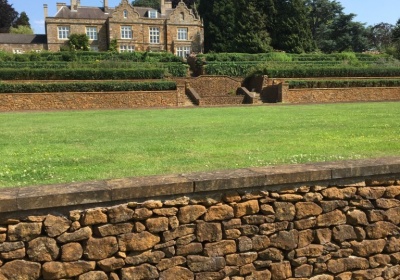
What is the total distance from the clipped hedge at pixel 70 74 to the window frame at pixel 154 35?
33.1 metres

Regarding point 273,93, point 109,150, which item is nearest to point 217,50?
point 273,93

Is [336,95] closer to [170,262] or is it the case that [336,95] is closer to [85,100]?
[85,100]

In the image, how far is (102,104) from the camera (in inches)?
946

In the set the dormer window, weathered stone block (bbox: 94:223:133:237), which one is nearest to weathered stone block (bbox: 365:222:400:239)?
weathered stone block (bbox: 94:223:133:237)

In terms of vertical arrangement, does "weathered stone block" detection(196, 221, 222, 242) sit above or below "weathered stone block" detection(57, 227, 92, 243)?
below

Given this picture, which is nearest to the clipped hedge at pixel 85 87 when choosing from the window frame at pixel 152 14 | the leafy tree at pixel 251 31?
the leafy tree at pixel 251 31

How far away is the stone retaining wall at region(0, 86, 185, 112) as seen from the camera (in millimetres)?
22969

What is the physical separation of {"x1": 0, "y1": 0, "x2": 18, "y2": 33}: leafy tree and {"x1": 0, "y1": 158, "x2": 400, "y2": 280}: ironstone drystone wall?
76546mm

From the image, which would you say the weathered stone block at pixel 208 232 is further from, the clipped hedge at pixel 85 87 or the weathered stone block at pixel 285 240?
the clipped hedge at pixel 85 87

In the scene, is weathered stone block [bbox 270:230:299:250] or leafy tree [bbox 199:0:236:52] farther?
leafy tree [bbox 199:0:236:52]

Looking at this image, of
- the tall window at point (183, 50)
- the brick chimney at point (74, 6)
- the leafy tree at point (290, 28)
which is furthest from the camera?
the tall window at point (183, 50)

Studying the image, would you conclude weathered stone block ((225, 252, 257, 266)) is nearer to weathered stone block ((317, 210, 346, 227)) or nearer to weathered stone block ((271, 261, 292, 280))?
weathered stone block ((271, 261, 292, 280))

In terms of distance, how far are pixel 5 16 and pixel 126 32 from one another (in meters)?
28.7

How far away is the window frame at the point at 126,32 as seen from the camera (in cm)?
5662
